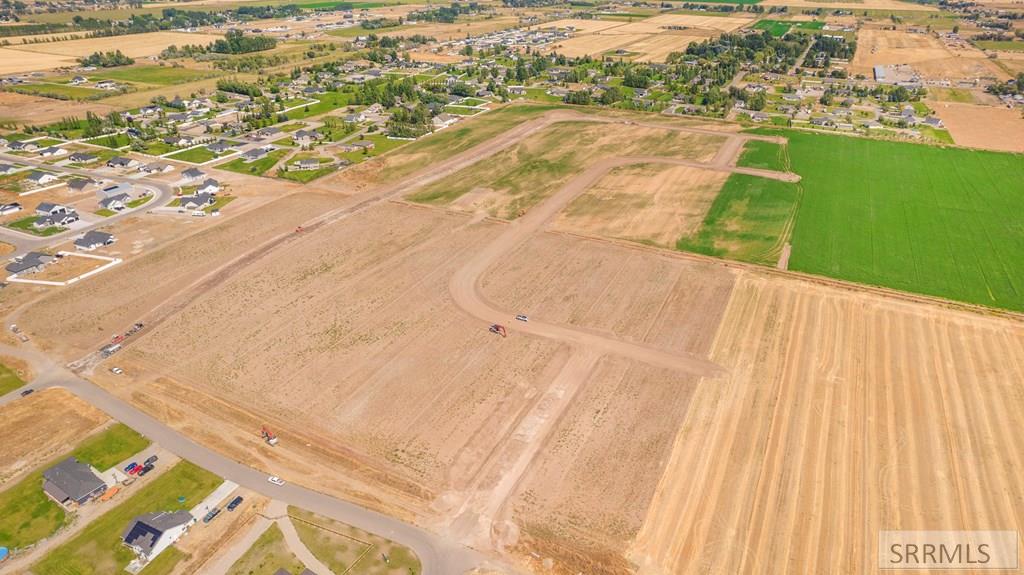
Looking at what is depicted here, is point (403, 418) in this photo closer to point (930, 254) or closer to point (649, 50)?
point (930, 254)

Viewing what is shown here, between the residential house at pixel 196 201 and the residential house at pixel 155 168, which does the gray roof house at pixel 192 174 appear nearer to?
the residential house at pixel 155 168

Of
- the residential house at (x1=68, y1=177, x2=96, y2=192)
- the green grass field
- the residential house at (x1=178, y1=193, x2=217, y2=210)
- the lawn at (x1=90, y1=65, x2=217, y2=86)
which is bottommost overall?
the residential house at (x1=178, y1=193, x2=217, y2=210)

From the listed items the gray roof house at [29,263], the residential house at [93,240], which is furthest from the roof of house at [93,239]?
the gray roof house at [29,263]

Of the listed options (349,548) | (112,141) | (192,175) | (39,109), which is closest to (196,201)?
(192,175)

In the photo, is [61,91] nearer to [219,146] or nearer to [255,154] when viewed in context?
[219,146]

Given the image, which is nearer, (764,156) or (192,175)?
(192,175)

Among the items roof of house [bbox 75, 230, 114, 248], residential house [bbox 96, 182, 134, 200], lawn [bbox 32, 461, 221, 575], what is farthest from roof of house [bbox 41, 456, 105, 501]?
residential house [bbox 96, 182, 134, 200]

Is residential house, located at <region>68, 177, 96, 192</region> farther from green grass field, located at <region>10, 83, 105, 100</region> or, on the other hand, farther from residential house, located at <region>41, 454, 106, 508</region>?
green grass field, located at <region>10, 83, 105, 100</region>
